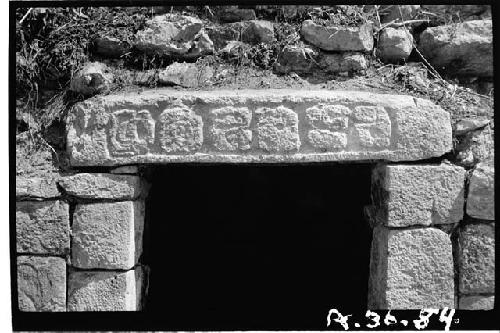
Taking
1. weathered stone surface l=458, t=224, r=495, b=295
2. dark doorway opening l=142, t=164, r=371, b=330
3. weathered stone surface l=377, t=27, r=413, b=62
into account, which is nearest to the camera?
weathered stone surface l=458, t=224, r=495, b=295

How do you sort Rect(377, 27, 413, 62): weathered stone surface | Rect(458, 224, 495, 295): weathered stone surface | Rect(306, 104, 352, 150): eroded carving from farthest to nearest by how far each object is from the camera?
Rect(377, 27, 413, 62): weathered stone surface → Rect(458, 224, 495, 295): weathered stone surface → Rect(306, 104, 352, 150): eroded carving

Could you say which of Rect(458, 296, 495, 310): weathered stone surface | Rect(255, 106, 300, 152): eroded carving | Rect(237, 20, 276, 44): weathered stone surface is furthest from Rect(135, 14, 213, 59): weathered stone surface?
Rect(458, 296, 495, 310): weathered stone surface

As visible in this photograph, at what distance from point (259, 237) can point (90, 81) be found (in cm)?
196

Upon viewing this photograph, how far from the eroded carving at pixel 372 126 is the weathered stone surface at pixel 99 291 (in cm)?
147

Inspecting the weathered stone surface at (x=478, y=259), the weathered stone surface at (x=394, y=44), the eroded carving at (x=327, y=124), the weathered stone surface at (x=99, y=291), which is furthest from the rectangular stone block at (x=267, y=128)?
the weathered stone surface at (x=99, y=291)

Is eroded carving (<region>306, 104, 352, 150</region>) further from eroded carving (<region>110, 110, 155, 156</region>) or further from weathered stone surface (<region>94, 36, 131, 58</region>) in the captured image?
weathered stone surface (<region>94, 36, 131, 58</region>)

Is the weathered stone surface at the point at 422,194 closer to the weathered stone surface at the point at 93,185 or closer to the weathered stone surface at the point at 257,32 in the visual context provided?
the weathered stone surface at the point at 257,32

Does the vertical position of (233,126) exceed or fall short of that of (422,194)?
it exceeds it

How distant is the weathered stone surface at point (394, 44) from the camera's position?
3.41 metres

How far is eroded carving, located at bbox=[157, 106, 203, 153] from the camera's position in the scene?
321cm

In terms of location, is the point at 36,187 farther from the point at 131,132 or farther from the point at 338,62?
the point at 338,62

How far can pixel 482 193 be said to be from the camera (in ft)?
10.7

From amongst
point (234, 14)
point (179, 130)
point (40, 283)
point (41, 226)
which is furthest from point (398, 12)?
point (40, 283)
